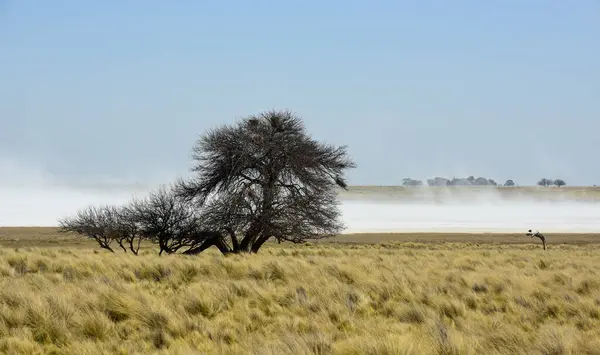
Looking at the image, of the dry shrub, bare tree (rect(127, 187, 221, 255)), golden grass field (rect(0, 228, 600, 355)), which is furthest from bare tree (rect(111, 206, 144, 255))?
golden grass field (rect(0, 228, 600, 355))

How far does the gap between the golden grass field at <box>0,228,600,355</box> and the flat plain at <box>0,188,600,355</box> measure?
27 millimetres

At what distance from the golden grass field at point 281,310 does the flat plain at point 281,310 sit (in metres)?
0.03

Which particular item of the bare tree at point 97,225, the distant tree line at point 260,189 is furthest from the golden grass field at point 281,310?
the bare tree at point 97,225

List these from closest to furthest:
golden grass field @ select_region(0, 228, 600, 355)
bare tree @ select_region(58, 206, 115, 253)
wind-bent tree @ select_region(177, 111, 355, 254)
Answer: golden grass field @ select_region(0, 228, 600, 355), wind-bent tree @ select_region(177, 111, 355, 254), bare tree @ select_region(58, 206, 115, 253)

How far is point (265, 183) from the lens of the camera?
32.2 metres

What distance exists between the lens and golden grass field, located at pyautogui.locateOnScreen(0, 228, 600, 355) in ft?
27.7

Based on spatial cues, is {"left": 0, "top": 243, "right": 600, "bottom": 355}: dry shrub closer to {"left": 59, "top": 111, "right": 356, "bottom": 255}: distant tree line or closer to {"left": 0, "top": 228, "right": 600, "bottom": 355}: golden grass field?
{"left": 0, "top": 228, "right": 600, "bottom": 355}: golden grass field

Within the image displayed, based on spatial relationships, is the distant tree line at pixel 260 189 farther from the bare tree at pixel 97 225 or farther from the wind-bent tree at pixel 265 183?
the bare tree at pixel 97 225

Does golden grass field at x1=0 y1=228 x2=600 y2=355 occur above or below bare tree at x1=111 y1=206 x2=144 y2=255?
below

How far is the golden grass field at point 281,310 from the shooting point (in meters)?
8.45

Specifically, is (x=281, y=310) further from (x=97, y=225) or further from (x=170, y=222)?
(x=97, y=225)

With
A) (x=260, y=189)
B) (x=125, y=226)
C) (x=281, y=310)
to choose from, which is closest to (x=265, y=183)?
(x=260, y=189)

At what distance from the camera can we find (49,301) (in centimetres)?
1035

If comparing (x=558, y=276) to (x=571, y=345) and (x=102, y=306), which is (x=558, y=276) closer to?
(x=571, y=345)
